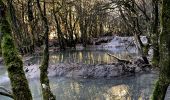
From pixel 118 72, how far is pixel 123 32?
118 ft

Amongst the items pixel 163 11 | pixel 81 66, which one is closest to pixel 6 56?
pixel 163 11

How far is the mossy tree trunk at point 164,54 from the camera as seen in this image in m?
4.93

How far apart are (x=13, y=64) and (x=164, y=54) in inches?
82.0

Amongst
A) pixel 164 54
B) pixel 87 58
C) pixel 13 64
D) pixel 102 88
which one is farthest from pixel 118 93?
pixel 87 58

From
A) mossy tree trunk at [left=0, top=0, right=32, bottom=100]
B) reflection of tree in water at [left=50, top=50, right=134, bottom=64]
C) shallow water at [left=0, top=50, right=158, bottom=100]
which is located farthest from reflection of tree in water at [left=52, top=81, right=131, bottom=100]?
mossy tree trunk at [left=0, top=0, right=32, bottom=100]

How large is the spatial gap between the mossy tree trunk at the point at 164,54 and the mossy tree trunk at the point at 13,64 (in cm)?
185

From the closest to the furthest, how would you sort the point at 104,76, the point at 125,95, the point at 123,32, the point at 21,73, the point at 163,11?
the point at 21,73
the point at 163,11
the point at 125,95
the point at 104,76
the point at 123,32

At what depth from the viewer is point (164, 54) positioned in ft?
16.2

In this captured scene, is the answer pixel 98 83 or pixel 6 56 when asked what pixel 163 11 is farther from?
pixel 98 83

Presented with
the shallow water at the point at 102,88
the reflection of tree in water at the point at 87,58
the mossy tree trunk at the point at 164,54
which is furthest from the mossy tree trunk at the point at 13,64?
the reflection of tree in water at the point at 87,58

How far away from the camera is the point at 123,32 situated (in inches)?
2137

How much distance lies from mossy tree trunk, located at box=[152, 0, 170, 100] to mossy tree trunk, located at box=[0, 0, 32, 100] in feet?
6.09

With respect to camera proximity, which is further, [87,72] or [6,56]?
[87,72]

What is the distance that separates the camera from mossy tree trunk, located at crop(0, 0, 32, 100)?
4645mm
